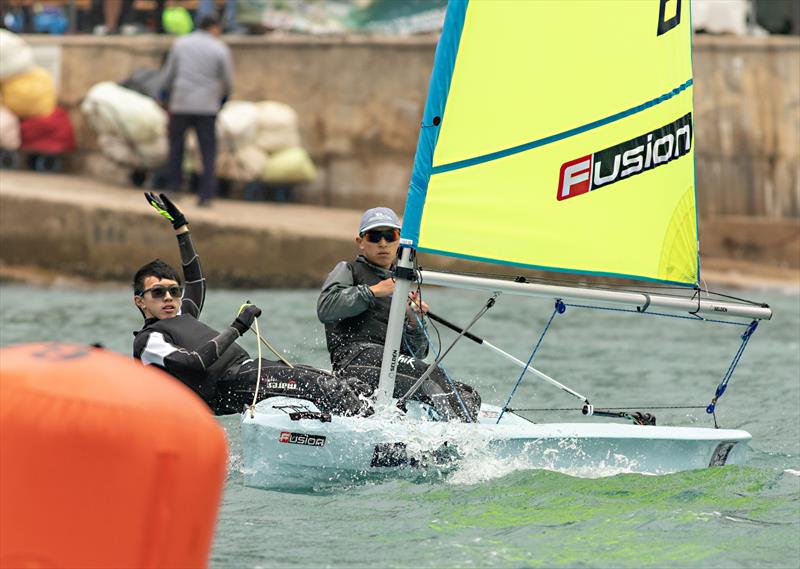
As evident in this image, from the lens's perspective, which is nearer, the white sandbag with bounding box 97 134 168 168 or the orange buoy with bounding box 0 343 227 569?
the orange buoy with bounding box 0 343 227 569

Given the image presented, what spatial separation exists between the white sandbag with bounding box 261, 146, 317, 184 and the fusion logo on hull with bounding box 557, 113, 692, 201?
7.00 m

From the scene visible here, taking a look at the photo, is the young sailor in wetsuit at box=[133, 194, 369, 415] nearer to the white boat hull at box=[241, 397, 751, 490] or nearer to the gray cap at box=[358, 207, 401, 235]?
the white boat hull at box=[241, 397, 751, 490]

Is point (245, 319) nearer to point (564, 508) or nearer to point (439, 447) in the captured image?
point (439, 447)

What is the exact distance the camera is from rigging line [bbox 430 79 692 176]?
5.81 meters

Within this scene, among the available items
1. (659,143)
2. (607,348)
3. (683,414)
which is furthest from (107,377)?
(607,348)

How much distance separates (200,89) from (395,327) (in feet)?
20.7

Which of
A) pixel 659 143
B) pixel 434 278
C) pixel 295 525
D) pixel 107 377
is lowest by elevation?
pixel 295 525

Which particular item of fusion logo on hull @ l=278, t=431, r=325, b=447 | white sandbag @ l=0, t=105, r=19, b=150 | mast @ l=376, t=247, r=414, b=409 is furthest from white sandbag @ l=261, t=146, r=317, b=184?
Result: fusion logo on hull @ l=278, t=431, r=325, b=447

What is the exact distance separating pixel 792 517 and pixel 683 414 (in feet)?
7.23

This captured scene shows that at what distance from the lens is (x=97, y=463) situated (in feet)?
11.4

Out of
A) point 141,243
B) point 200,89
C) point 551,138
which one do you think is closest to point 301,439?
point 551,138

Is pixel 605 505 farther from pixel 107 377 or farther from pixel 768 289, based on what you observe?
pixel 768 289

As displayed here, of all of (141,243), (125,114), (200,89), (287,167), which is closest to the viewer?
(141,243)

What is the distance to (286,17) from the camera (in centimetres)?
1395
